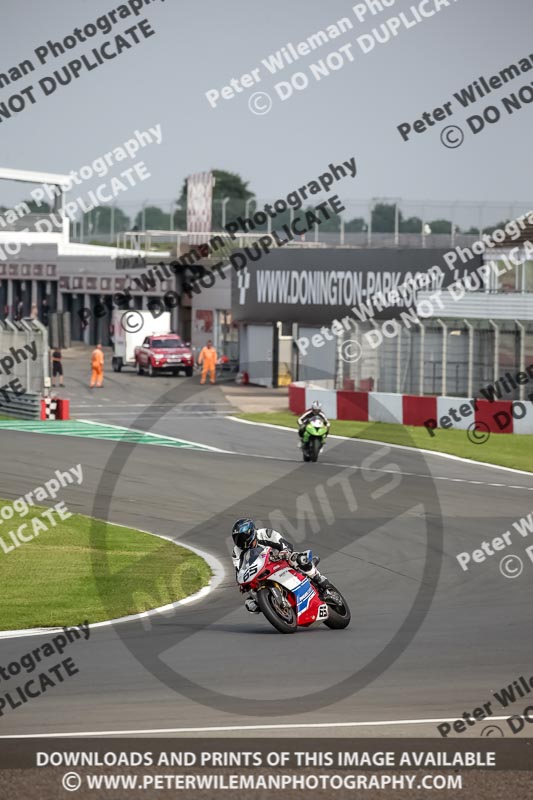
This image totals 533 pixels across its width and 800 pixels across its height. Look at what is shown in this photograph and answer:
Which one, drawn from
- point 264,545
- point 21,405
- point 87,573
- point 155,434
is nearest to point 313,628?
point 264,545

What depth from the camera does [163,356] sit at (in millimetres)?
54125

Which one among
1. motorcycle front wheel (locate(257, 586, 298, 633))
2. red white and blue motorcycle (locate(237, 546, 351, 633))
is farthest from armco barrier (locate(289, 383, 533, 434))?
motorcycle front wheel (locate(257, 586, 298, 633))

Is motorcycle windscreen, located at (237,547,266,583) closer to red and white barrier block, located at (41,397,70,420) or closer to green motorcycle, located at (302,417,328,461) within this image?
green motorcycle, located at (302,417,328,461)

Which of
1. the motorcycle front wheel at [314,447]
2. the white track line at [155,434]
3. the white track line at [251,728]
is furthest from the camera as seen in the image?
the white track line at [155,434]

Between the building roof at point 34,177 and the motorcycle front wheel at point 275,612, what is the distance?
6508 centimetres

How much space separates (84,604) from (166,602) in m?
1.01

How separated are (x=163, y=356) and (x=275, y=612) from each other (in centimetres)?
4204

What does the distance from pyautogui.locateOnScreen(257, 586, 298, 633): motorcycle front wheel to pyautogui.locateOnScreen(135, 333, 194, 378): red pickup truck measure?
4169cm

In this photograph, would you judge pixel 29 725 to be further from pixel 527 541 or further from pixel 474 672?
pixel 527 541

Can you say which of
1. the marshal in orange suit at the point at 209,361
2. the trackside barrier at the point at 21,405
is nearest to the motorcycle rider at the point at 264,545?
the trackside barrier at the point at 21,405

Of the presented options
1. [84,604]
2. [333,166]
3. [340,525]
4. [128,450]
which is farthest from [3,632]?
[333,166]

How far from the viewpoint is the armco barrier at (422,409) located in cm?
3234

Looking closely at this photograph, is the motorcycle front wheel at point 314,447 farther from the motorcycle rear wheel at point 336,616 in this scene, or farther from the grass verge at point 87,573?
the motorcycle rear wheel at point 336,616

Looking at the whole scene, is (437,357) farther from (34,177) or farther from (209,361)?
(34,177)
